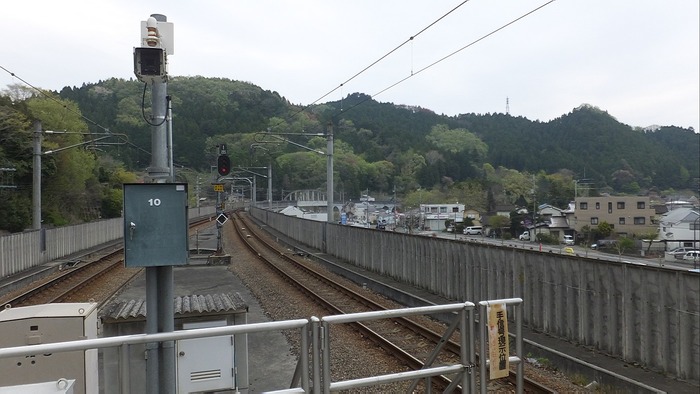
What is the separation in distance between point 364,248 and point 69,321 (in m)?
16.9

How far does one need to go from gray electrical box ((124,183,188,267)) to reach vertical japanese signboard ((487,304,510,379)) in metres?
2.67

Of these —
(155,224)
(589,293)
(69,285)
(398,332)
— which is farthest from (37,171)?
(589,293)

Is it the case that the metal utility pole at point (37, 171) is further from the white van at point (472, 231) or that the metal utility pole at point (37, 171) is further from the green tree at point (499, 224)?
the green tree at point (499, 224)

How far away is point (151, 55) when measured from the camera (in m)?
4.90

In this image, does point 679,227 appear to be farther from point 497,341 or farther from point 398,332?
point 497,341

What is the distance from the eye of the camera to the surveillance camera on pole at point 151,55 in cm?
487

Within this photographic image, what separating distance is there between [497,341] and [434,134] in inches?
5427

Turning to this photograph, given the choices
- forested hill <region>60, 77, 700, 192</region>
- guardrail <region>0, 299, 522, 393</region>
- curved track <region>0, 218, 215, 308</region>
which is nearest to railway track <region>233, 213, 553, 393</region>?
guardrail <region>0, 299, 522, 393</region>

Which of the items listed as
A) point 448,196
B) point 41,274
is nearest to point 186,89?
point 448,196

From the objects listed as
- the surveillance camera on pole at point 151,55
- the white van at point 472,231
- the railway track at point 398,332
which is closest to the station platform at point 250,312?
the railway track at point 398,332

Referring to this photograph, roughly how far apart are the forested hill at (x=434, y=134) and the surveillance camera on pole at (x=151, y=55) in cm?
6710

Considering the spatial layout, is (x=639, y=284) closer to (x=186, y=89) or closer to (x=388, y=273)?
(x=388, y=273)

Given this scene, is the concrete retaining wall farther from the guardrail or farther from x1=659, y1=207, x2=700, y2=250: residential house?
x1=659, y1=207, x2=700, y2=250: residential house

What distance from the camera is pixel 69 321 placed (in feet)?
18.4
